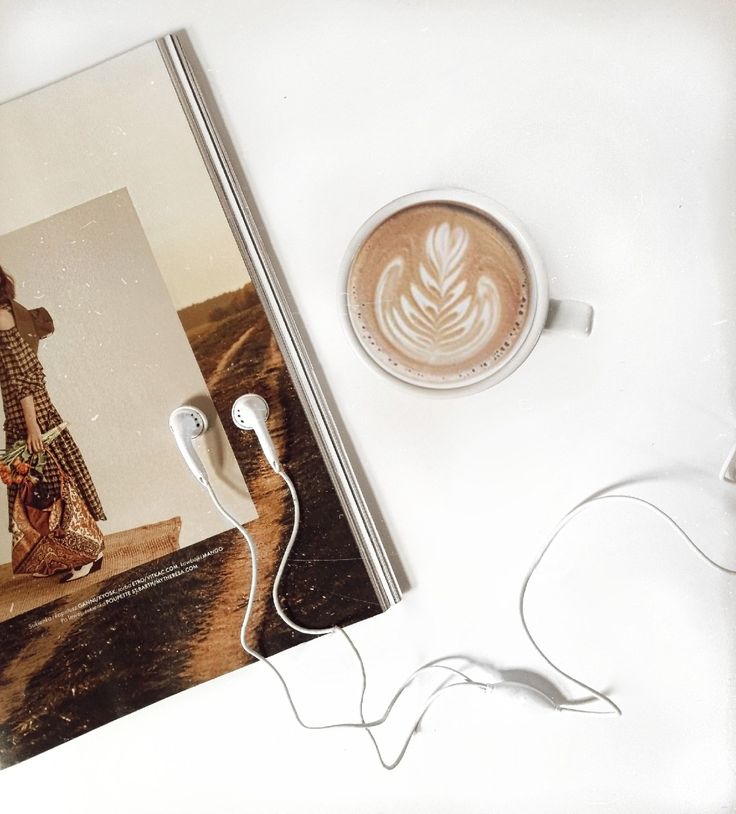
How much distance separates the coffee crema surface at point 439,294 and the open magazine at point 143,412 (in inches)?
3.4

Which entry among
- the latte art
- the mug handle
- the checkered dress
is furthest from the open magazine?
the mug handle

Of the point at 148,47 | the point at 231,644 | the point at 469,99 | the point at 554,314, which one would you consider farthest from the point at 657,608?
the point at 148,47

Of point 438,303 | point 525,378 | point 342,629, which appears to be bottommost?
point 342,629

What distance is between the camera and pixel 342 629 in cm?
64

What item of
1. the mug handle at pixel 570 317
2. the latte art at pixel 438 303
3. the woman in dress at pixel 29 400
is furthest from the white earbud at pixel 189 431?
the mug handle at pixel 570 317

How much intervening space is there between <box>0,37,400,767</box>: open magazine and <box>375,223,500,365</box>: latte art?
10cm

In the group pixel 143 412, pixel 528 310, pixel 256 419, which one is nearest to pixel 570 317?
pixel 528 310

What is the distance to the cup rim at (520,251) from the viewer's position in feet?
2.03

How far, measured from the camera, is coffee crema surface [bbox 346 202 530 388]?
0.63 m

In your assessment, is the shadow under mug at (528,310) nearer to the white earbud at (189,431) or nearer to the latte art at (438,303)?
the latte art at (438,303)

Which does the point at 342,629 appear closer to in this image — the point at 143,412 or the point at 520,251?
the point at 143,412

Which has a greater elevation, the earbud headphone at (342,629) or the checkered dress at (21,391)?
the checkered dress at (21,391)

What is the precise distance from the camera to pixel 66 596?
64 cm

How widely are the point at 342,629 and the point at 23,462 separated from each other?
1.19 feet
